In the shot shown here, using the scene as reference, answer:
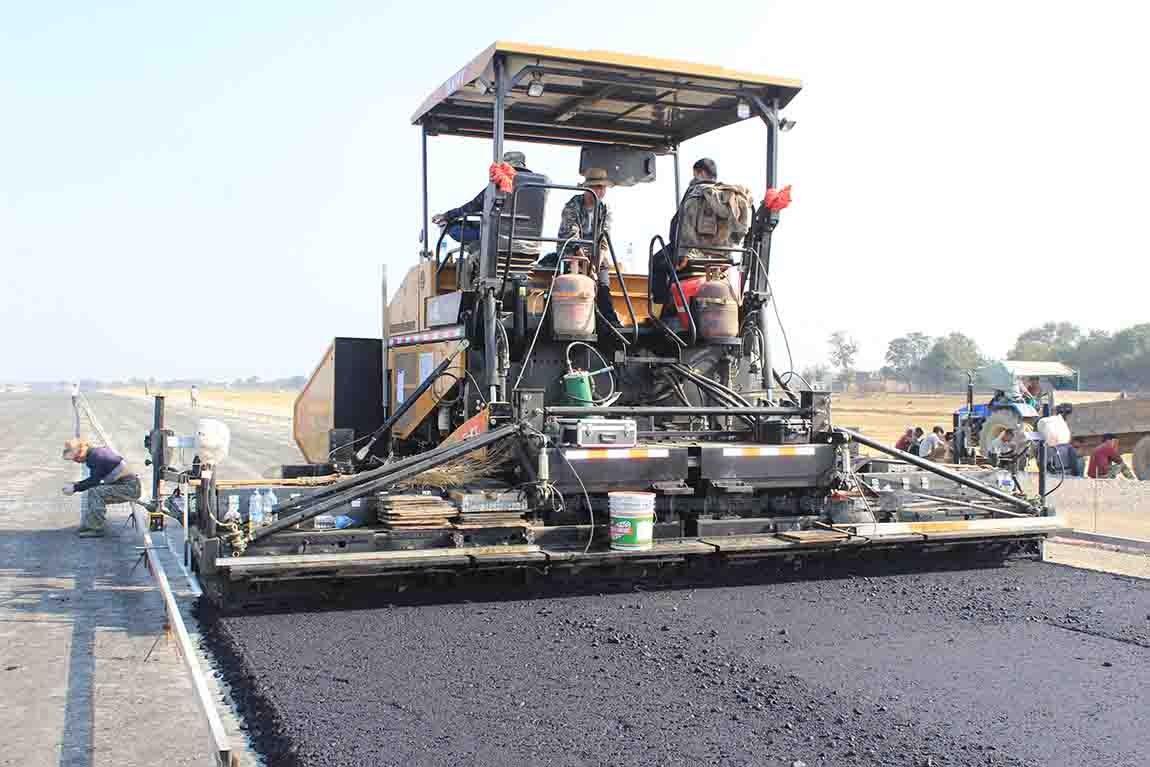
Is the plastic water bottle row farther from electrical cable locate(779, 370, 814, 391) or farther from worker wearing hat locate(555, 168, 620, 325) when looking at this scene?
electrical cable locate(779, 370, 814, 391)

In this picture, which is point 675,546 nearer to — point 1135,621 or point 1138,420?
point 1135,621

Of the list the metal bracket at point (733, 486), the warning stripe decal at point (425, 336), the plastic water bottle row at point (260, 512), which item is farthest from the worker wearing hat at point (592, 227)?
the plastic water bottle row at point (260, 512)

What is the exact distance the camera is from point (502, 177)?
712 centimetres

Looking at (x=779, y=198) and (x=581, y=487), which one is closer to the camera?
(x=581, y=487)

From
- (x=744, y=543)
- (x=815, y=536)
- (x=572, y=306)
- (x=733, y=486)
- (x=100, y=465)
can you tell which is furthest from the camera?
(x=100, y=465)

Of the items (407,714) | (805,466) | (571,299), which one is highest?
(571,299)

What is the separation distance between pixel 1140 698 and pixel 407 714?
3000 mm

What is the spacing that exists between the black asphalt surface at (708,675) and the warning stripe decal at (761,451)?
0.80 m

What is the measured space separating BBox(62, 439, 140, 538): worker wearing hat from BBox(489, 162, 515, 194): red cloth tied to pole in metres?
5.53

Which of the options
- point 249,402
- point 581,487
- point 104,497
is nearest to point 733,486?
point 581,487

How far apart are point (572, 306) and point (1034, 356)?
83956 millimetres

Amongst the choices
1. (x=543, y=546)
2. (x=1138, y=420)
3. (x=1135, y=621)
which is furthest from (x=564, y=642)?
(x=1138, y=420)

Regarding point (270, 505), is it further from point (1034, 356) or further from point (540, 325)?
point (1034, 356)

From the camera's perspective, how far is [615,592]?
6770mm
